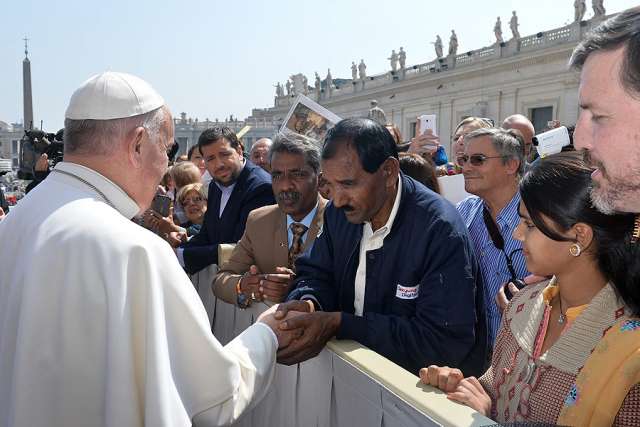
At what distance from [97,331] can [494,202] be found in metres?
2.65

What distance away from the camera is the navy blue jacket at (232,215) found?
419 cm

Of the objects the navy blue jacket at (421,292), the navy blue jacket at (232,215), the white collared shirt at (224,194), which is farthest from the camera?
the white collared shirt at (224,194)

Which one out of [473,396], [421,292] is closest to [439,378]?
[473,396]

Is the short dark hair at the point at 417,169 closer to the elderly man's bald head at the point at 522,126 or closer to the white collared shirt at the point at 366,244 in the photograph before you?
the white collared shirt at the point at 366,244

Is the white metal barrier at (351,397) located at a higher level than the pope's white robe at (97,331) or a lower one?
lower

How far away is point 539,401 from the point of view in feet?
5.50

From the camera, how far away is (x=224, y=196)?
4453mm

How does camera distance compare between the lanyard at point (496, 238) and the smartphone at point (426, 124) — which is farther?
the smartphone at point (426, 124)

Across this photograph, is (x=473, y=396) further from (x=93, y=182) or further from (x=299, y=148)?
(x=299, y=148)

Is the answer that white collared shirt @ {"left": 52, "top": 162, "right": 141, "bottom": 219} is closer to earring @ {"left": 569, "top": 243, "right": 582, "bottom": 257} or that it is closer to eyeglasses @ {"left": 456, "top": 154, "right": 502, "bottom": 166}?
earring @ {"left": 569, "top": 243, "right": 582, "bottom": 257}

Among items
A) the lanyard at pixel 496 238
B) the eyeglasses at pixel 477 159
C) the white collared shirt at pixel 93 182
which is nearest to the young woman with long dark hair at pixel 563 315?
the white collared shirt at pixel 93 182

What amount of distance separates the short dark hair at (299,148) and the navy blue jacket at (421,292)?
0.93 m

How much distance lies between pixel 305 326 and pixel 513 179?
202cm

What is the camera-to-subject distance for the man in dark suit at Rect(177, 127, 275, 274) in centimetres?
423
